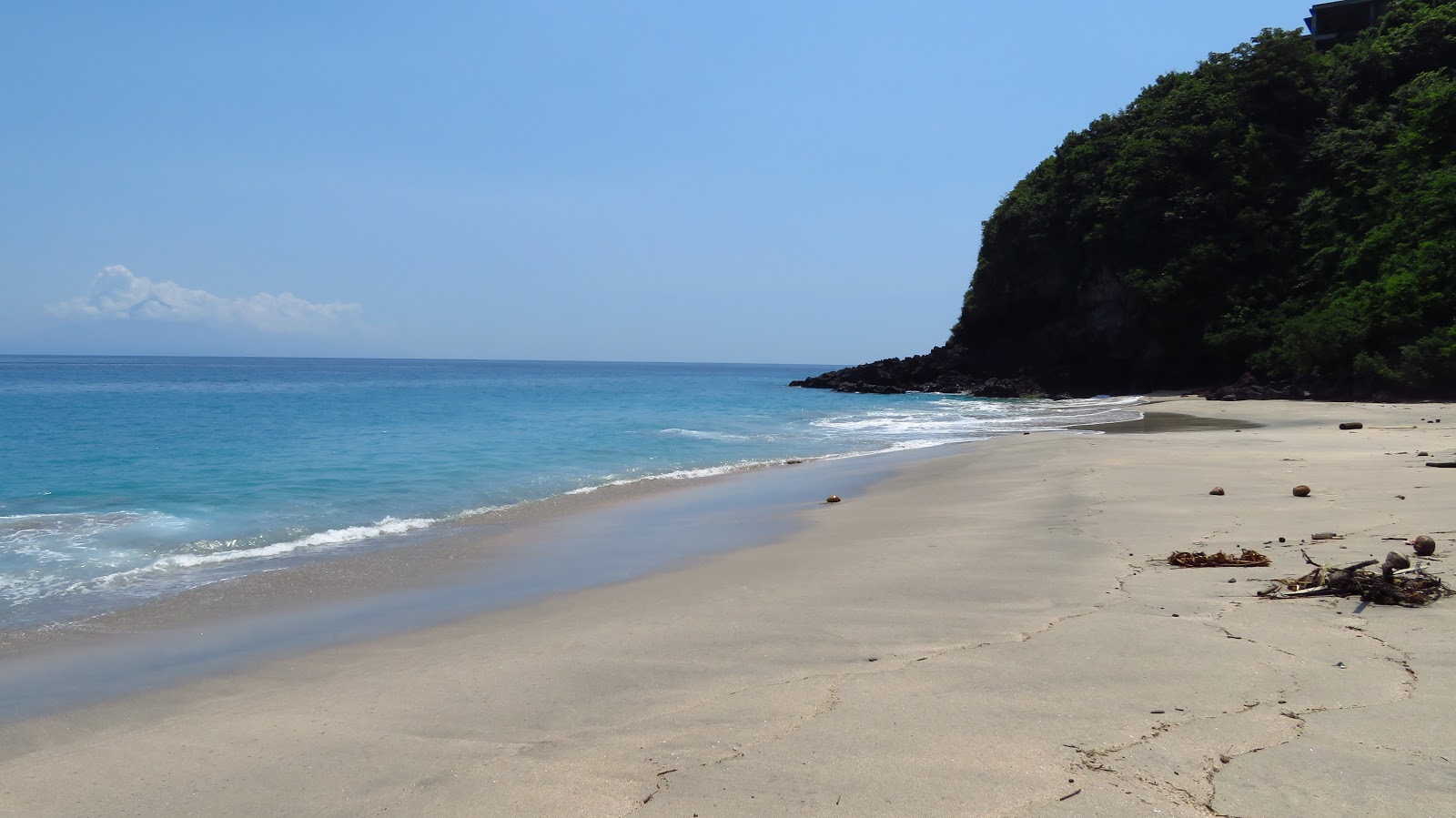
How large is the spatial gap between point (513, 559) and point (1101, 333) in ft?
132

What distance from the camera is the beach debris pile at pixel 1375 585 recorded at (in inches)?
186

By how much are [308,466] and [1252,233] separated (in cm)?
3691

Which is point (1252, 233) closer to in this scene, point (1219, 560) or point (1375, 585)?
point (1219, 560)

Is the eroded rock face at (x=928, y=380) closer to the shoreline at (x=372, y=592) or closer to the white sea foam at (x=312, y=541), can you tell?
the shoreline at (x=372, y=592)

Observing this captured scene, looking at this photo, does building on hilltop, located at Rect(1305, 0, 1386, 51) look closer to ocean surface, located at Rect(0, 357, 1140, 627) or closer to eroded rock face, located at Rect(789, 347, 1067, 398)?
eroded rock face, located at Rect(789, 347, 1067, 398)

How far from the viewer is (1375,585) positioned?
482 centimetres

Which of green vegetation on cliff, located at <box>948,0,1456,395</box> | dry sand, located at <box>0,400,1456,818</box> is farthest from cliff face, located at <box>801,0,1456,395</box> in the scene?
dry sand, located at <box>0,400,1456,818</box>

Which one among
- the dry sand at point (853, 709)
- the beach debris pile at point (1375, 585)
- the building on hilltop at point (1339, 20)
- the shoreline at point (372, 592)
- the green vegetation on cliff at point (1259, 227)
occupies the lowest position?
the shoreline at point (372, 592)

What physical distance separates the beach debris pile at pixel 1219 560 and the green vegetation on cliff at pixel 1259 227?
22.8m

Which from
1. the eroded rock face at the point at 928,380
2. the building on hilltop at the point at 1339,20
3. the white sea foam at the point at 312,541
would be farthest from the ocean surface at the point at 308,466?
the building on hilltop at the point at 1339,20

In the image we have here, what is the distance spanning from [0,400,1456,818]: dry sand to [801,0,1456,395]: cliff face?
80.5 feet

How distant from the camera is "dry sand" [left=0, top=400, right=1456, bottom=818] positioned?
10.1 ft

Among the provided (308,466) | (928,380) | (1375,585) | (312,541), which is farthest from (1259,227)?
(312,541)

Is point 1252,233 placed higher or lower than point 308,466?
higher
